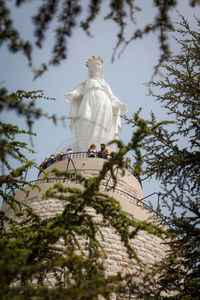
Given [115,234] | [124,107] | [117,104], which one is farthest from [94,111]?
[115,234]

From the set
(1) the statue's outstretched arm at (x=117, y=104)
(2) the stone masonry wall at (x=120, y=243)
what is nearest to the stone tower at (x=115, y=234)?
(2) the stone masonry wall at (x=120, y=243)

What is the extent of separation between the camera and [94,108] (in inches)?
642

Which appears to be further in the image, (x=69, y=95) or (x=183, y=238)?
(x=69, y=95)

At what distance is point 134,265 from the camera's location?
28.2 ft

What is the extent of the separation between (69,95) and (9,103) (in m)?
14.3

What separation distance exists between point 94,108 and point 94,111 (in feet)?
0.56

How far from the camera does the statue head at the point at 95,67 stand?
18.0 meters

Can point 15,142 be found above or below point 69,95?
below

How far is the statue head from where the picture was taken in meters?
18.0

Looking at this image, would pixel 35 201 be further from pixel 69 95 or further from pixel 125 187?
pixel 69 95

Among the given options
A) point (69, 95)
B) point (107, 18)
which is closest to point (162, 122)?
point (107, 18)

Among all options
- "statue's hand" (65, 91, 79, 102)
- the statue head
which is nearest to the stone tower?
"statue's hand" (65, 91, 79, 102)

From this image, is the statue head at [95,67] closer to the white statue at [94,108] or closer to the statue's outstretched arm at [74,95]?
the white statue at [94,108]

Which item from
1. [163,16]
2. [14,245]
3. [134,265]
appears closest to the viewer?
[163,16]
